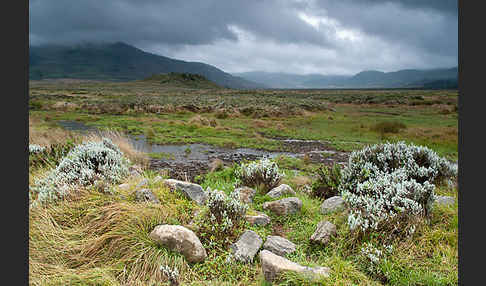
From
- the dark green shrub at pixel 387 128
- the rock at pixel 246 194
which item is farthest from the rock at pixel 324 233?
the dark green shrub at pixel 387 128

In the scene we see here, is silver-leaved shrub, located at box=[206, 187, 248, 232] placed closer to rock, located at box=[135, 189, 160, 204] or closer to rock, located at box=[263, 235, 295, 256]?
rock, located at box=[263, 235, 295, 256]

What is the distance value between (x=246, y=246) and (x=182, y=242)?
941 millimetres

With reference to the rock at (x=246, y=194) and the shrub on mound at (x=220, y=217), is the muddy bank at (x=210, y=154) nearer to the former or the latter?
the rock at (x=246, y=194)

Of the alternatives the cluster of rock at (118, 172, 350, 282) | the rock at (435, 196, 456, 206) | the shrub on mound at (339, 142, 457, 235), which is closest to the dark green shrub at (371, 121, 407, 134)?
the shrub on mound at (339, 142, 457, 235)

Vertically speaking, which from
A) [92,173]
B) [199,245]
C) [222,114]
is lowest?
[199,245]

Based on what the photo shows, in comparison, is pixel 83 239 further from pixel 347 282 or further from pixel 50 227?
pixel 347 282

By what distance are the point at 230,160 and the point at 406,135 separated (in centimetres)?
1530

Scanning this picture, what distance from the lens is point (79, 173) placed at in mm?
5941

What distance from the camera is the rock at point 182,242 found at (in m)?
3.81

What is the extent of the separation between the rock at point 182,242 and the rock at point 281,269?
3.11ft

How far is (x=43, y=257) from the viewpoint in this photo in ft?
13.0

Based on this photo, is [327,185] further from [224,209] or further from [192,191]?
[192,191]

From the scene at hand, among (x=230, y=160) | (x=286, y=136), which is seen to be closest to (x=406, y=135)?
(x=286, y=136)

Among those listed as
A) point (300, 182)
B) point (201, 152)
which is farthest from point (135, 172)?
point (201, 152)
